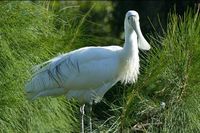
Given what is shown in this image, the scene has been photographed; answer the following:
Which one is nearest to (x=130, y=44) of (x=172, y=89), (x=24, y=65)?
(x=24, y=65)

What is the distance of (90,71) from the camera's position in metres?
3.93

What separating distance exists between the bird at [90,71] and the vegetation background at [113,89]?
0.07m

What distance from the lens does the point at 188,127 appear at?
2.76 m

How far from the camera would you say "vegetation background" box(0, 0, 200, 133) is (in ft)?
9.06

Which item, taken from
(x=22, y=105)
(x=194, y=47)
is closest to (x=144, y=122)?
(x=194, y=47)

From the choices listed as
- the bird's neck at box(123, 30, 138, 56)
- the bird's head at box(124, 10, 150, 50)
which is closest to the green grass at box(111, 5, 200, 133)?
the bird's head at box(124, 10, 150, 50)

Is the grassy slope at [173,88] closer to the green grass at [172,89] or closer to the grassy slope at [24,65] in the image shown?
the green grass at [172,89]

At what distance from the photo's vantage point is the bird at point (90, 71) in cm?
374

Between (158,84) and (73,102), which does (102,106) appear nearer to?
(73,102)

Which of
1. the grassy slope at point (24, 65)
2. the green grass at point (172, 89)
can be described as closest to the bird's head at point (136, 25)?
the grassy slope at point (24, 65)

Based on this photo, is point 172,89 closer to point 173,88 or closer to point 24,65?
point 173,88

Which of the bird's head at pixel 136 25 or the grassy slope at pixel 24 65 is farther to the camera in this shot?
the bird's head at pixel 136 25

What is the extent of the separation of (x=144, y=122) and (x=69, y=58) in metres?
0.99

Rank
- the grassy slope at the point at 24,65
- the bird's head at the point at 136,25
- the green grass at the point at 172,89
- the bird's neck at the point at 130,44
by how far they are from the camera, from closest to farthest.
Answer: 1. the green grass at the point at 172,89
2. the grassy slope at the point at 24,65
3. the bird's head at the point at 136,25
4. the bird's neck at the point at 130,44
